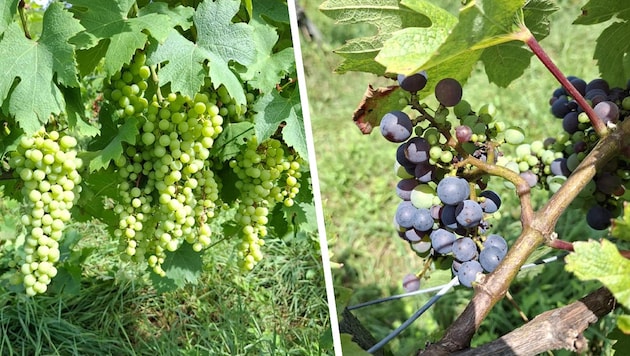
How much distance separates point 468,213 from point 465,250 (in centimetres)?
7

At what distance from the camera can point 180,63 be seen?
1476 millimetres

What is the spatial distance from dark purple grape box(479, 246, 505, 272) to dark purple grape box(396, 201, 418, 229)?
164 millimetres

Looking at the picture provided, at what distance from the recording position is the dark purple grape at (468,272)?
1.19 m

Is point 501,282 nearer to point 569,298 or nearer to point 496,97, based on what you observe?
point 569,298

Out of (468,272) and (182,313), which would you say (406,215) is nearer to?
(468,272)

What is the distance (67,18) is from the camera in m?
1.40

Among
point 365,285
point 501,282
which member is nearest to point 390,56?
point 501,282

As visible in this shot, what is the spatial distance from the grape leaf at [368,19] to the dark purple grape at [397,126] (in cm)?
12

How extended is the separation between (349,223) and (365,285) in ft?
1.39

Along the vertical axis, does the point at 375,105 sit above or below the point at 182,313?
above

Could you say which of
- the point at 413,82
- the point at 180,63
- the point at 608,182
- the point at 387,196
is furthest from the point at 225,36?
the point at 387,196

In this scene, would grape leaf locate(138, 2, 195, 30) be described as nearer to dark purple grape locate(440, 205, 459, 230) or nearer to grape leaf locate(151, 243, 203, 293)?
dark purple grape locate(440, 205, 459, 230)

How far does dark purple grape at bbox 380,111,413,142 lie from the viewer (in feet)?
4.01

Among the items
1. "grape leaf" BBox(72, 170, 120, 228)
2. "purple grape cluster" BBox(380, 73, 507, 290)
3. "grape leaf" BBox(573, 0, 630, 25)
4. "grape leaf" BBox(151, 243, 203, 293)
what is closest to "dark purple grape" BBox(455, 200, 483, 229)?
"purple grape cluster" BBox(380, 73, 507, 290)
